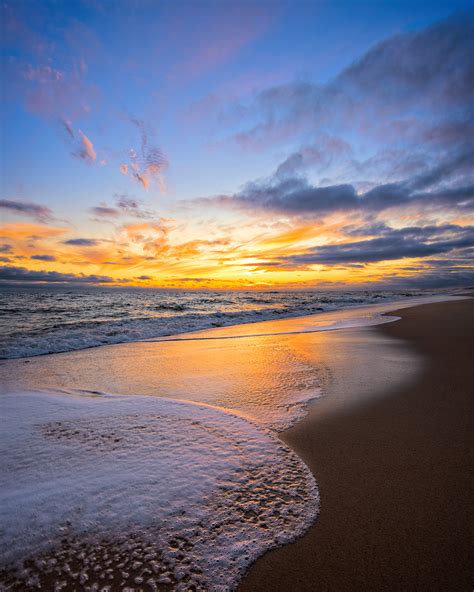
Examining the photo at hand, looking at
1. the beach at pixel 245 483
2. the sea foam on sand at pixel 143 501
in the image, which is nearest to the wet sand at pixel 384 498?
the beach at pixel 245 483

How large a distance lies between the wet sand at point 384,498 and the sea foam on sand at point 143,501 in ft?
0.53

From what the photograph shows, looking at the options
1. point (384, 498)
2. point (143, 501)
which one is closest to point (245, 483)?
point (143, 501)

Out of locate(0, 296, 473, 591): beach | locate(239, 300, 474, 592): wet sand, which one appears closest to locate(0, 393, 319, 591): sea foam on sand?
locate(0, 296, 473, 591): beach

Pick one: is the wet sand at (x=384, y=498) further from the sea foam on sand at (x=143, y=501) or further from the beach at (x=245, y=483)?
the sea foam on sand at (x=143, y=501)

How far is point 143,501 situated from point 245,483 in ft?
2.62

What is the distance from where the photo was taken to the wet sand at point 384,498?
1.72m

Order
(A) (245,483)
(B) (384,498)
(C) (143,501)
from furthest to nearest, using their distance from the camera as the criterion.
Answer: (A) (245,483) → (B) (384,498) → (C) (143,501)

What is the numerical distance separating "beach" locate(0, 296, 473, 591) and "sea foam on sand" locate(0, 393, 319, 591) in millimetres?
11

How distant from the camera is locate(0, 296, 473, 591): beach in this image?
176 centimetres

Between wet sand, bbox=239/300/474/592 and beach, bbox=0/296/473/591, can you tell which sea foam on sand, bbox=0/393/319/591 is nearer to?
beach, bbox=0/296/473/591

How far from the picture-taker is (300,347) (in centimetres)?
872

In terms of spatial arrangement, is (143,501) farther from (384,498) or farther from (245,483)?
(384,498)

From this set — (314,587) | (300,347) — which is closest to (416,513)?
(314,587)

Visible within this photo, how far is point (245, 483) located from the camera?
2463 millimetres
